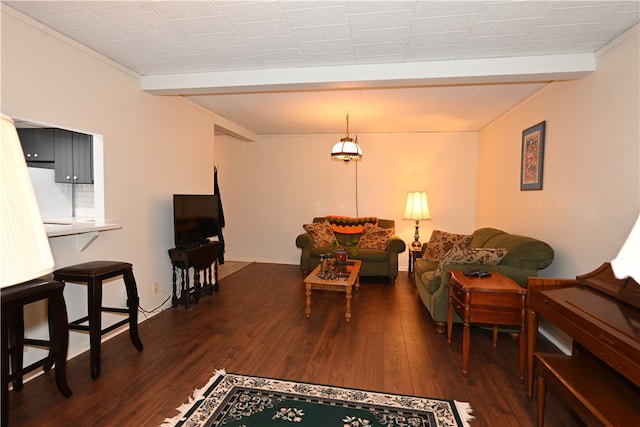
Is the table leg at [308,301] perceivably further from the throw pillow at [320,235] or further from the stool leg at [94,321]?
the stool leg at [94,321]

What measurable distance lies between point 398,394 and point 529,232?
2401 millimetres

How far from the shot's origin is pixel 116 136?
2842 mm

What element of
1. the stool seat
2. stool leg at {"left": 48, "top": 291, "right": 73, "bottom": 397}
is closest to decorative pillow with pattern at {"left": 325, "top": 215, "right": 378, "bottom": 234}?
the stool seat

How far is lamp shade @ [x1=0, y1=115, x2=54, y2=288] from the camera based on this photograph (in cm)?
60

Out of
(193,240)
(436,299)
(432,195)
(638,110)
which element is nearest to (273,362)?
(436,299)

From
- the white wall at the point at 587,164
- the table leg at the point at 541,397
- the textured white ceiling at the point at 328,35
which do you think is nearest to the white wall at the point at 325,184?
the white wall at the point at 587,164

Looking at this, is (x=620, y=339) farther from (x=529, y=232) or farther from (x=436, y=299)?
(x=529, y=232)

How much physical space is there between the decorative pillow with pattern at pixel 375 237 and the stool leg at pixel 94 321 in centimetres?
355

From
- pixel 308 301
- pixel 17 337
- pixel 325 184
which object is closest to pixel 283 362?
pixel 308 301

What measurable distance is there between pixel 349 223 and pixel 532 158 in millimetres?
2741

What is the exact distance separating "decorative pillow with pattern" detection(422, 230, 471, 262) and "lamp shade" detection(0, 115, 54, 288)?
13.1ft

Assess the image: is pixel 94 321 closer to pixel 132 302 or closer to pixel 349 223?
pixel 132 302

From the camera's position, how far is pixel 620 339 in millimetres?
1259

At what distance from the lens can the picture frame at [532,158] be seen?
3.21 metres
